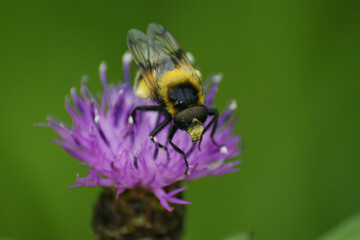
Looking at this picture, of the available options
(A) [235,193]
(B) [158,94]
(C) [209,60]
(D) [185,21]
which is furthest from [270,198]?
(B) [158,94]

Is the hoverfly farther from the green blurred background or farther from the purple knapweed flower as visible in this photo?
the green blurred background

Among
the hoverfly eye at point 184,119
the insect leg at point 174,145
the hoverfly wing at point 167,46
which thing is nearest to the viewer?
the hoverfly eye at point 184,119

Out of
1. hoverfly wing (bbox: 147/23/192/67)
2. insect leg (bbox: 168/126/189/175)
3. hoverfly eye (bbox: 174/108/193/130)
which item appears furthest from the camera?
hoverfly wing (bbox: 147/23/192/67)

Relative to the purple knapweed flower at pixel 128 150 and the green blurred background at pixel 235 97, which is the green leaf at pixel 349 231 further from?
the green blurred background at pixel 235 97

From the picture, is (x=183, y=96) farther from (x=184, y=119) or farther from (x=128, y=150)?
(x=128, y=150)

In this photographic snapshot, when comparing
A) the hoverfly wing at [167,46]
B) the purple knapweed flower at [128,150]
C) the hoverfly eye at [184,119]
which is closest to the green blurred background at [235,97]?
the purple knapweed flower at [128,150]

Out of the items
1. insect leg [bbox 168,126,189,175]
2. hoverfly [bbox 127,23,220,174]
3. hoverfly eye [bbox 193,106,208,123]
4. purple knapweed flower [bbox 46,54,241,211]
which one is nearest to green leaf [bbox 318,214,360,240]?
purple knapweed flower [bbox 46,54,241,211]

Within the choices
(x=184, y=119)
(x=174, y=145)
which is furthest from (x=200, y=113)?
(x=174, y=145)
